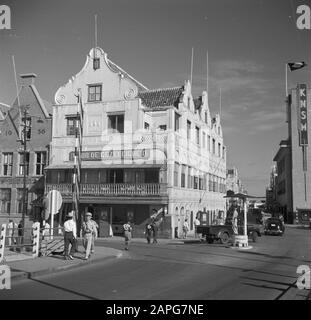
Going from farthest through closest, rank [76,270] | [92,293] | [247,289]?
[76,270] < [247,289] < [92,293]

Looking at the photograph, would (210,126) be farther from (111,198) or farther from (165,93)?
(111,198)

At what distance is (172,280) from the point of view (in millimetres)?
12195

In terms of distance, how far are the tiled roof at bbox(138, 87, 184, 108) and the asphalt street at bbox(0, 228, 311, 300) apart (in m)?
20.7

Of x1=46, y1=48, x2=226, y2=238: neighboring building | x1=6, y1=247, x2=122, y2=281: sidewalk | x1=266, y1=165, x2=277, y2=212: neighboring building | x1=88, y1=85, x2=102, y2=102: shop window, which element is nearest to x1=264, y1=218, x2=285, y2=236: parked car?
x1=46, y1=48, x2=226, y2=238: neighboring building

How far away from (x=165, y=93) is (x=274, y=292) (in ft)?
96.1

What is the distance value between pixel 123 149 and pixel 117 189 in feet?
10.4

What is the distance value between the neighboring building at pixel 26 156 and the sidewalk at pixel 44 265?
20.6 m

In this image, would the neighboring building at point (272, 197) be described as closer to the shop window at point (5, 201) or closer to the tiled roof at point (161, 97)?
the tiled roof at point (161, 97)

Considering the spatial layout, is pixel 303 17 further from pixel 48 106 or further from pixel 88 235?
pixel 48 106

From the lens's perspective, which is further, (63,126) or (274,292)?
(63,126)

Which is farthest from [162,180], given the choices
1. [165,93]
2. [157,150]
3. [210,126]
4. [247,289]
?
[247,289]

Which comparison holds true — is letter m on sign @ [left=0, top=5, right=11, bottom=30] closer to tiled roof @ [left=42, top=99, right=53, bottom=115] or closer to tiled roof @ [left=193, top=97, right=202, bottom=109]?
tiled roof @ [left=42, top=99, right=53, bottom=115]

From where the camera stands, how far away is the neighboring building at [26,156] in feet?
122

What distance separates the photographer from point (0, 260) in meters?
15.1
